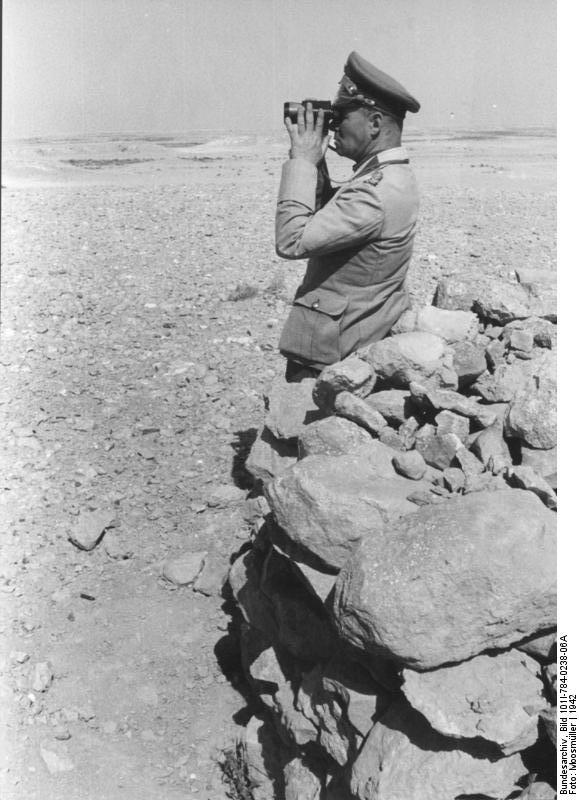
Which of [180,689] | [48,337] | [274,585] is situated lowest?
[180,689]

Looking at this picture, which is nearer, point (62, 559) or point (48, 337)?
point (62, 559)

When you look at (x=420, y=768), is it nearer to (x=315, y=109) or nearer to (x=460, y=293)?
(x=460, y=293)

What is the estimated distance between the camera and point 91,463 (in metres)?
6.25

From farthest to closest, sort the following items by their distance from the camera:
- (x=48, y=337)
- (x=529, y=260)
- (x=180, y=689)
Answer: (x=529, y=260) < (x=48, y=337) < (x=180, y=689)

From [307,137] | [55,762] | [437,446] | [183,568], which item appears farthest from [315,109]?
[55,762]

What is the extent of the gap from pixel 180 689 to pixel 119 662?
1.30ft

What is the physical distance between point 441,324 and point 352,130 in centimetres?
111

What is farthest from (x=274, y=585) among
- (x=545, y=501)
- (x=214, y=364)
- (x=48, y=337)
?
(x=48, y=337)

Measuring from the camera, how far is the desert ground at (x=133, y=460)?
14.1 feet

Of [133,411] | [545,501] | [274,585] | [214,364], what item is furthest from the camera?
[214,364]

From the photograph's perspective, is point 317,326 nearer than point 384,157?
No

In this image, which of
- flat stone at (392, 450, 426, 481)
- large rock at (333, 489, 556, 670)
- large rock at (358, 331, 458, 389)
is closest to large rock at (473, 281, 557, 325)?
large rock at (358, 331, 458, 389)

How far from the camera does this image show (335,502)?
10.4ft

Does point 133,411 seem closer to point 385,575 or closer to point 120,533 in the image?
point 120,533
